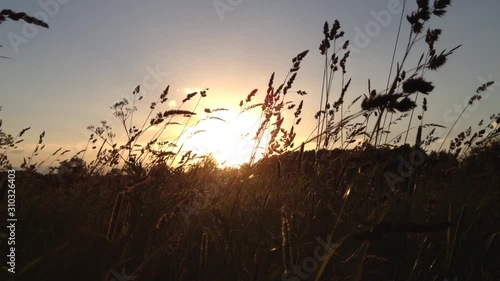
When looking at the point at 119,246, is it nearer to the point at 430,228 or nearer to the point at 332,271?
the point at 332,271

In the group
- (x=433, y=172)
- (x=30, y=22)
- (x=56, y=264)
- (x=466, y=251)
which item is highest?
(x=433, y=172)

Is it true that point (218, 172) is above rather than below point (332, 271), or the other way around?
above

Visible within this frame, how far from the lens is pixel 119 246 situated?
1.91 m

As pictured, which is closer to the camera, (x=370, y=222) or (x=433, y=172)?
(x=370, y=222)

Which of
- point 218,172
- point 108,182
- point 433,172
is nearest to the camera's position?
point 108,182

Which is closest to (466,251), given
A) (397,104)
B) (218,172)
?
(397,104)

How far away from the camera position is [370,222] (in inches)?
94.9

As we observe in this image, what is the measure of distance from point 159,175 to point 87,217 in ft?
1.84

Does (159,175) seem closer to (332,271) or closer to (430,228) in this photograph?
(332,271)

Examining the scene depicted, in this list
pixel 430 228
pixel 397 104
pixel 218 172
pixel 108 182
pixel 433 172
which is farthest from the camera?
pixel 433 172

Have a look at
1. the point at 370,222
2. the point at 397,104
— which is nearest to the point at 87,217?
the point at 370,222

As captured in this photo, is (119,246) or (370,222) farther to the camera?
(370,222)

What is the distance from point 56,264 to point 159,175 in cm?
110

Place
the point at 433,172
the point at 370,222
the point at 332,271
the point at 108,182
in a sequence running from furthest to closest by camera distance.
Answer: the point at 433,172 → the point at 108,182 → the point at 370,222 → the point at 332,271
